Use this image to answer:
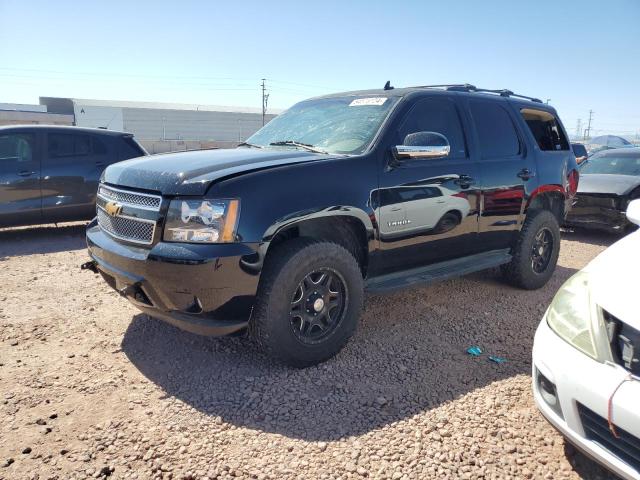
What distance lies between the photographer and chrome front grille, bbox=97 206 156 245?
282 cm

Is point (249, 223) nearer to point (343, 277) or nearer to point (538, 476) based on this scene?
point (343, 277)

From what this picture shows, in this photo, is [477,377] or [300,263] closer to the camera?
[300,263]

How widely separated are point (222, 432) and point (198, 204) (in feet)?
4.18

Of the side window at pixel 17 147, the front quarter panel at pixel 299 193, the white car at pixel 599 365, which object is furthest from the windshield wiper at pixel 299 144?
the side window at pixel 17 147

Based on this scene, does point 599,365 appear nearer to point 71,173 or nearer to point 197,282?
point 197,282

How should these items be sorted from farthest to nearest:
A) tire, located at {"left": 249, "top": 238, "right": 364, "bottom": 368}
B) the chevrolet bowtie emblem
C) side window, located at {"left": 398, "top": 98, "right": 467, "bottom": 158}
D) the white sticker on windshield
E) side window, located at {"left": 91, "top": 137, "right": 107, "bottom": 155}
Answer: side window, located at {"left": 91, "top": 137, "right": 107, "bottom": 155}, the white sticker on windshield, side window, located at {"left": 398, "top": 98, "right": 467, "bottom": 158}, the chevrolet bowtie emblem, tire, located at {"left": 249, "top": 238, "right": 364, "bottom": 368}

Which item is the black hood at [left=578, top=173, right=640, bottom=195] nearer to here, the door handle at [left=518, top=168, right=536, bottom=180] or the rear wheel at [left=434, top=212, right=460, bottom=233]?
the door handle at [left=518, top=168, right=536, bottom=180]

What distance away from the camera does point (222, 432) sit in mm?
2498

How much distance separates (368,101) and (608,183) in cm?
608

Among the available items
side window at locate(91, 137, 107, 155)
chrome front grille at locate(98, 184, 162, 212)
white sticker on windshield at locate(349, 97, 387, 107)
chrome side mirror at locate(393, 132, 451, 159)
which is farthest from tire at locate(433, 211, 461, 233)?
side window at locate(91, 137, 107, 155)

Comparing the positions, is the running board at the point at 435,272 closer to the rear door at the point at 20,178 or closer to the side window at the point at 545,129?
the side window at the point at 545,129

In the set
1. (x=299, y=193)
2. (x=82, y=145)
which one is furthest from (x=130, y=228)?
(x=82, y=145)

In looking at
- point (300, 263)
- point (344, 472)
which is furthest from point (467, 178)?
point (344, 472)

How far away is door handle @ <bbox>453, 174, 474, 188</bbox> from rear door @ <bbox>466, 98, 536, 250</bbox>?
0.57 ft
